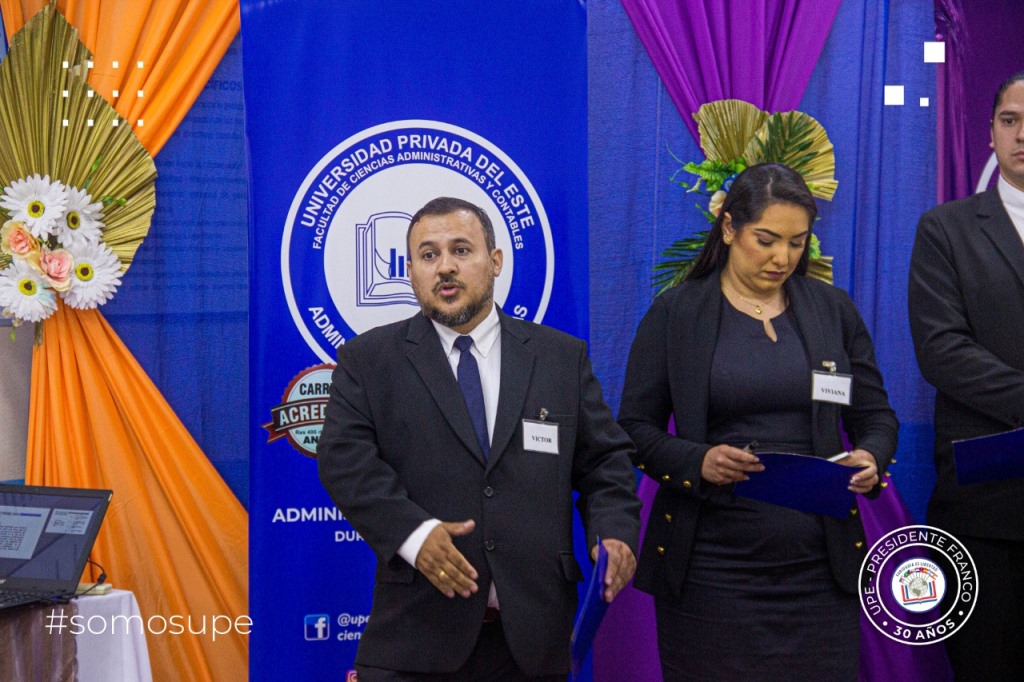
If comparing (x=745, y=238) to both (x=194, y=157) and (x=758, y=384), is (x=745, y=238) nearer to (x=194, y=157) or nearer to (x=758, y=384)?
(x=758, y=384)

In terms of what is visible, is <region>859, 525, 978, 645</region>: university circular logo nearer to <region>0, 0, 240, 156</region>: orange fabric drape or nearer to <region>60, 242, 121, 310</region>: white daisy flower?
<region>60, 242, 121, 310</region>: white daisy flower

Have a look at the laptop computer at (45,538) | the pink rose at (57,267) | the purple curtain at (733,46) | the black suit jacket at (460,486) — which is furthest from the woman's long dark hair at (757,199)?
the pink rose at (57,267)

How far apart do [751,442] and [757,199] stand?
665 mm

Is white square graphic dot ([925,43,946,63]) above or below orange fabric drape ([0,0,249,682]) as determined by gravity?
above

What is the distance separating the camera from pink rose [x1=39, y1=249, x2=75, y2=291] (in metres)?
3.20

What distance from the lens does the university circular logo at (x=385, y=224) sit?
2.89 m

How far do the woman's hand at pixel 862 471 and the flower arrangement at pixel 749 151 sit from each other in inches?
38.5

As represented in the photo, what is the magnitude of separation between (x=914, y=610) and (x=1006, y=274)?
1.16 metres

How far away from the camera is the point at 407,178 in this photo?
293cm

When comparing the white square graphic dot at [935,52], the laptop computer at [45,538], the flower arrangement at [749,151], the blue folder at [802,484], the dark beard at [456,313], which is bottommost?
the laptop computer at [45,538]

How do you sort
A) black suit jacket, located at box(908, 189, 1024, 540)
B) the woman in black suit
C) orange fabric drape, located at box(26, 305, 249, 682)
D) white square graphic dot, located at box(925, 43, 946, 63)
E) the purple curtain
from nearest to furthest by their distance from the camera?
the woman in black suit → black suit jacket, located at box(908, 189, 1024, 540) → orange fabric drape, located at box(26, 305, 249, 682) → the purple curtain → white square graphic dot, located at box(925, 43, 946, 63)

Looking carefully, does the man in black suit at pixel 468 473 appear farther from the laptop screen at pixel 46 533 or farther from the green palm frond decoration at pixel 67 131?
the green palm frond decoration at pixel 67 131

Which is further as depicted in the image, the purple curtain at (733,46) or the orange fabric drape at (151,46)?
the purple curtain at (733,46)

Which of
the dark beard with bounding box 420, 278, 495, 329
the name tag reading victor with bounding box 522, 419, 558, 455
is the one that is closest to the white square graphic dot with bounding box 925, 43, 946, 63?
the dark beard with bounding box 420, 278, 495, 329
